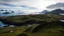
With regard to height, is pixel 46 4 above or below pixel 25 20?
above

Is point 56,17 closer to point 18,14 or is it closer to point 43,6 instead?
point 43,6

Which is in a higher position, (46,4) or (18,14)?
(46,4)

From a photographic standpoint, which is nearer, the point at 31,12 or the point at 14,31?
the point at 14,31

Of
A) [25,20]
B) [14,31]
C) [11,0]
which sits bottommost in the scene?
[14,31]

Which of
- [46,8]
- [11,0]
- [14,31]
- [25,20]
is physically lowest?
[14,31]

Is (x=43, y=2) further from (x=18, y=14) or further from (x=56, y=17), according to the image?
(x=18, y=14)

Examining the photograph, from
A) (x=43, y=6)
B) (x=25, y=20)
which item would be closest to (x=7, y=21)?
(x=25, y=20)

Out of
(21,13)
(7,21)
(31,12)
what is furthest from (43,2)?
(7,21)

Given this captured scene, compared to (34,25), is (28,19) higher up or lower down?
higher up

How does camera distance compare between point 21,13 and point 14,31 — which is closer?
point 14,31
